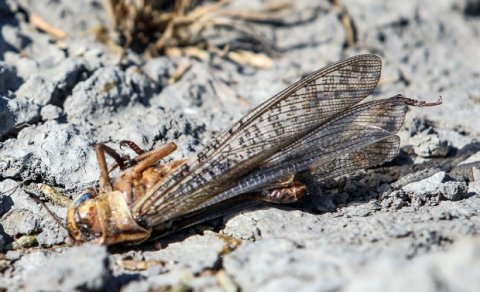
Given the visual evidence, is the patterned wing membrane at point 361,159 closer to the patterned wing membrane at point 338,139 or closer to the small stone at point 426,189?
the patterned wing membrane at point 338,139

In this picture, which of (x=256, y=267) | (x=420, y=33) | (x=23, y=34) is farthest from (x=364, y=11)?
(x=256, y=267)

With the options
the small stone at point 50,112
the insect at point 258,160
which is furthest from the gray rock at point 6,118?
the insect at point 258,160

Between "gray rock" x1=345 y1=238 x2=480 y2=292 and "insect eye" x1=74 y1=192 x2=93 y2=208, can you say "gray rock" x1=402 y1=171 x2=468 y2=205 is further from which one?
"insect eye" x1=74 y1=192 x2=93 y2=208

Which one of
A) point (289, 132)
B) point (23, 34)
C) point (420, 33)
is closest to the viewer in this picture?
point (289, 132)

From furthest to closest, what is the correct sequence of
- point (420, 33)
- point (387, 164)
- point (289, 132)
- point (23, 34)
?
point (420, 33) < point (23, 34) < point (387, 164) < point (289, 132)

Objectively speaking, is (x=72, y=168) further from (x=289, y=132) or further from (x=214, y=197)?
(x=289, y=132)

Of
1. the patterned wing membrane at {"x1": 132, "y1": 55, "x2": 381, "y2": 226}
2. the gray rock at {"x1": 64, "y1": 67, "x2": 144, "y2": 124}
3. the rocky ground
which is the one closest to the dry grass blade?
the rocky ground

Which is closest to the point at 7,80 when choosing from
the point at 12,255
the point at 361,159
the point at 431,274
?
the point at 12,255
